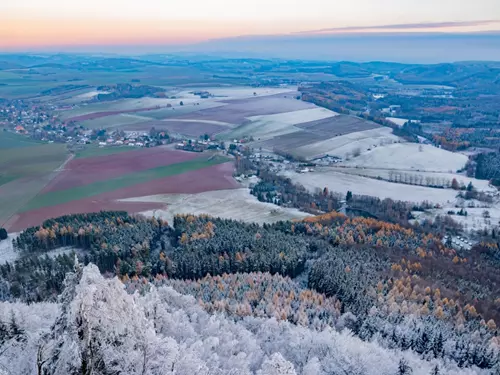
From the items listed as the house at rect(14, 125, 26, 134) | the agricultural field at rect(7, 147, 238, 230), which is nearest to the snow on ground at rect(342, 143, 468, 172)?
the agricultural field at rect(7, 147, 238, 230)

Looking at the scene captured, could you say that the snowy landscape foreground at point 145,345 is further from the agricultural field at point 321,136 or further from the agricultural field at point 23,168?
the agricultural field at point 321,136

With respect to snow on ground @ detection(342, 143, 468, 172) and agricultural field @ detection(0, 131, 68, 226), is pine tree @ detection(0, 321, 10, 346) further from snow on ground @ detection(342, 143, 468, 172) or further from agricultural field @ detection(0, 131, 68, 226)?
snow on ground @ detection(342, 143, 468, 172)

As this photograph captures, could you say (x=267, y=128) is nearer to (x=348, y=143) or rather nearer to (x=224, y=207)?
(x=348, y=143)

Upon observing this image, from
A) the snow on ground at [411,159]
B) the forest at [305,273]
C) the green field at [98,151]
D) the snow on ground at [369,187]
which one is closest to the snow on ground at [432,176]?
the snow on ground at [411,159]

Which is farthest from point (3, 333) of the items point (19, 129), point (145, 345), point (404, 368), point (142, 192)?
point (19, 129)

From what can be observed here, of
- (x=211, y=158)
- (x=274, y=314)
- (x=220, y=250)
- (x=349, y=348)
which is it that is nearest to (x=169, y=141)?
(x=211, y=158)
